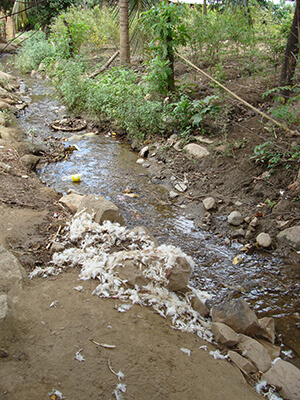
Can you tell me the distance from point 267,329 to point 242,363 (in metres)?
0.48

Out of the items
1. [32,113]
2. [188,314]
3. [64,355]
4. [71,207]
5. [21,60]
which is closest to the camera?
[64,355]

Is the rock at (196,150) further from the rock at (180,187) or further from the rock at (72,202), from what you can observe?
the rock at (72,202)

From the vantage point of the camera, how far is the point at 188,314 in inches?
103

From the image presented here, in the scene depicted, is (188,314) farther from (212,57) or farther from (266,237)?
(212,57)

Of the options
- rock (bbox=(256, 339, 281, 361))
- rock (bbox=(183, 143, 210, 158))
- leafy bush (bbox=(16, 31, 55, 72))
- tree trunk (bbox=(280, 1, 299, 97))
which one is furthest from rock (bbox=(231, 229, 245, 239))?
leafy bush (bbox=(16, 31, 55, 72))

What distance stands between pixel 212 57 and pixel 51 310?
6.35m

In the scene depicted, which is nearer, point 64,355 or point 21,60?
point 64,355

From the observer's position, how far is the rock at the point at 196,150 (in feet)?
17.4

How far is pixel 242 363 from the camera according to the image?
2.21m

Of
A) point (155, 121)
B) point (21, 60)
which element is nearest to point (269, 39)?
point (155, 121)

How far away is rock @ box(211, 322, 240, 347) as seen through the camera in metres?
2.33

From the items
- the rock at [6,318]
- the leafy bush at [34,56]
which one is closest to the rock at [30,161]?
the rock at [6,318]

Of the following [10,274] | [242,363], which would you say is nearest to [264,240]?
[242,363]

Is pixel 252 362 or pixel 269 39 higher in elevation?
pixel 269 39
